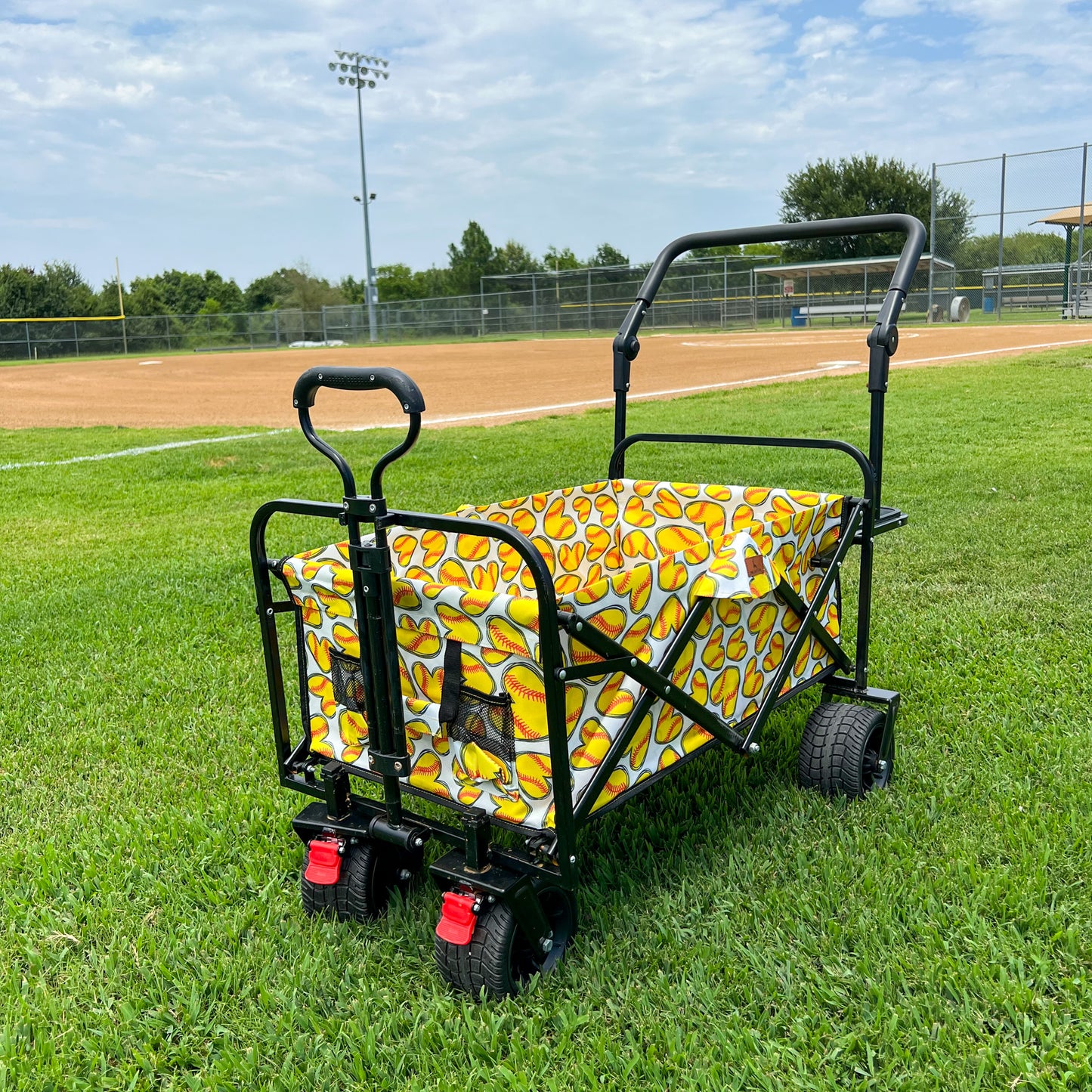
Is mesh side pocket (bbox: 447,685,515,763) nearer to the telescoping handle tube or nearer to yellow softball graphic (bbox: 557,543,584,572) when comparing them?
the telescoping handle tube

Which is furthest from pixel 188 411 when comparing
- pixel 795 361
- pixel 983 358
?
pixel 983 358

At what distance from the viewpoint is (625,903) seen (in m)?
2.11

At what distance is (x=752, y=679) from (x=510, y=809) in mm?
717

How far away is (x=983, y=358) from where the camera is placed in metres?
14.7

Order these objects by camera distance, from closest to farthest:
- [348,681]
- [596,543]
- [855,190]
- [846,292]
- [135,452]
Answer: [348,681]
[596,543]
[135,452]
[846,292]
[855,190]

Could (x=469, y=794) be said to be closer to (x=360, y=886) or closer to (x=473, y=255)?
(x=360, y=886)

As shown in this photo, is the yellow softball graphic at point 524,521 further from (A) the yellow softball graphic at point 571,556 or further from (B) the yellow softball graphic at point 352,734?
(B) the yellow softball graphic at point 352,734

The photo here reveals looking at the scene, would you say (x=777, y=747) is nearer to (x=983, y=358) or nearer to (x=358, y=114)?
(x=983, y=358)

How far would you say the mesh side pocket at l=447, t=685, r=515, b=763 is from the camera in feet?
5.87

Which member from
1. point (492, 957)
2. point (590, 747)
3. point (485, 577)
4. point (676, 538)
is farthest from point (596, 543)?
point (492, 957)

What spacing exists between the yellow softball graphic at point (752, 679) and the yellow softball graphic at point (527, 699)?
2.19 feet

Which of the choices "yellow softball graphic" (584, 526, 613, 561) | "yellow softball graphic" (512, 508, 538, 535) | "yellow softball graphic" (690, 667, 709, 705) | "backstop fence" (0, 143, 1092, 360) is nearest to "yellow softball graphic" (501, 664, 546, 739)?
"yellow softball graphic" (690, 667, 709, 705)

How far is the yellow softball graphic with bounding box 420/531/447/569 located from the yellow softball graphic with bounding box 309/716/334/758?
1.81ft

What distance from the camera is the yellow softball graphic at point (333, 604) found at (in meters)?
1.93
